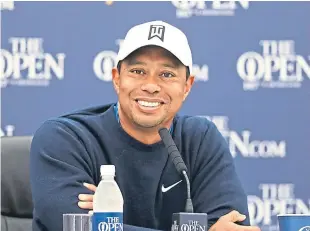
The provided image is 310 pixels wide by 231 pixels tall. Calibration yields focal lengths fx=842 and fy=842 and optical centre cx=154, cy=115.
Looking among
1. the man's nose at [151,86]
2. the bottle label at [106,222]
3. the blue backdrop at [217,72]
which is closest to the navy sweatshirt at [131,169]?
the man's nose at [151,86]

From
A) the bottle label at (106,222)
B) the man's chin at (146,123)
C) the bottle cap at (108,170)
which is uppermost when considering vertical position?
the man's chin at (146,123)

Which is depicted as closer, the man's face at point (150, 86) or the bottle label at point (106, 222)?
the bottle label at point (106, 222)

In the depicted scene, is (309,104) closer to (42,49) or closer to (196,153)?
(42,49)

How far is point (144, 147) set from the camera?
7.86 ft

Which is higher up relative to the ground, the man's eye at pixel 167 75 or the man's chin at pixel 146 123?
the man's eye at pixel 167 75

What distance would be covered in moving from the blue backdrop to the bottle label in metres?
2.06

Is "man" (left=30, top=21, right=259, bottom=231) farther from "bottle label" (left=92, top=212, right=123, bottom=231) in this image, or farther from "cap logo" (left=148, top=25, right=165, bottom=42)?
"bottle label" (left=92, top=212, right=123, bottom=231)

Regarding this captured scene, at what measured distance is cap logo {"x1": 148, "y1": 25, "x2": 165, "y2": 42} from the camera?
7.59 ft

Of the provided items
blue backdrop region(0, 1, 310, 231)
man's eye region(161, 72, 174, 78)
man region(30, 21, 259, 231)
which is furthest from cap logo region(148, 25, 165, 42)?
blue backdrop region(0, 1, 310, 231)

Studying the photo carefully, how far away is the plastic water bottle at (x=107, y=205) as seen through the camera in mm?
1650

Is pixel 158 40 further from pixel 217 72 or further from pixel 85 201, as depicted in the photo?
pixel 217 72

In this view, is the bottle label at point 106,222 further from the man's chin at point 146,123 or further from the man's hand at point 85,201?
the man's chin at point 146,123

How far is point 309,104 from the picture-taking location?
379 centimetres

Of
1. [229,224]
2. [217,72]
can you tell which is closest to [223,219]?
[229,224]
